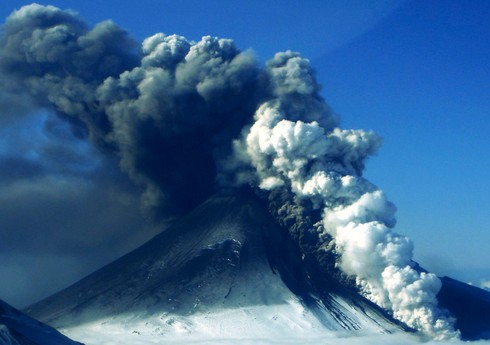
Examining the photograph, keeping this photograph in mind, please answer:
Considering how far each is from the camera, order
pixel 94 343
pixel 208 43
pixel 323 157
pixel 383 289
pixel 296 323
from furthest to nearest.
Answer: pixel 208 43
pixel 323 157
pixel 383 289
pixel 296 323
pixel 94 343

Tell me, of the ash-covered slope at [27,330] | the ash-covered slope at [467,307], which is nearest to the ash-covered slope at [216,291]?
the ash-covered slope at [467,307]

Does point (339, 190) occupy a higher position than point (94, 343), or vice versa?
point (339, 190)

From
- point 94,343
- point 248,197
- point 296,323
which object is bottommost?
point 94,343

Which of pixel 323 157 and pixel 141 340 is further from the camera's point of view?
pixel 323 157

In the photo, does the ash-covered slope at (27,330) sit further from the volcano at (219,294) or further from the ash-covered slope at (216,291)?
the ash-covered slope at (216,291)

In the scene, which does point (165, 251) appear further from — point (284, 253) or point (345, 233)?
point (345, 233)

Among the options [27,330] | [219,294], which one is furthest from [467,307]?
[27,330]

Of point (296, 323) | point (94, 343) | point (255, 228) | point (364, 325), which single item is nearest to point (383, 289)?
point (364, 325)
